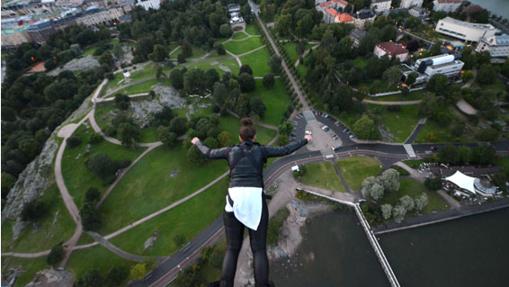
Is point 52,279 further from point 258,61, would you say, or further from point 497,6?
point 497,6

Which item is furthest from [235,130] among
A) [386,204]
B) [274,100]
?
[386,204]

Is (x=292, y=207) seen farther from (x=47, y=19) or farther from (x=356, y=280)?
(x=47, y=19)

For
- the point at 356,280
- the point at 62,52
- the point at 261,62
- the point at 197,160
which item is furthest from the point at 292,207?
the point at 62,52

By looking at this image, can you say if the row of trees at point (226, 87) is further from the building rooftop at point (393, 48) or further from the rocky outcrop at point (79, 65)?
the rocky outcrop at point (79, 65)

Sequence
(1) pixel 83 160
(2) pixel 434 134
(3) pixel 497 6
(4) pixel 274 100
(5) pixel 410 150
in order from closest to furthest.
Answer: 1. (5) pixel 410 150
2. (2) pixel 434 134
3. (1) pixel 83 160
4. (4) pixel 274 100
5. (3) pixel 497 6

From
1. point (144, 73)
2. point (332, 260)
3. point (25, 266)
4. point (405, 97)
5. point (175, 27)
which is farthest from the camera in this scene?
point (175, 27)

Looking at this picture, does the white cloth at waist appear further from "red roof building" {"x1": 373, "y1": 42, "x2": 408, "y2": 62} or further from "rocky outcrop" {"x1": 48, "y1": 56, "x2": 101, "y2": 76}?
"rocky outcrop" {"x1": 48, "y1": 56, "x2": 101, "y2": 76}
